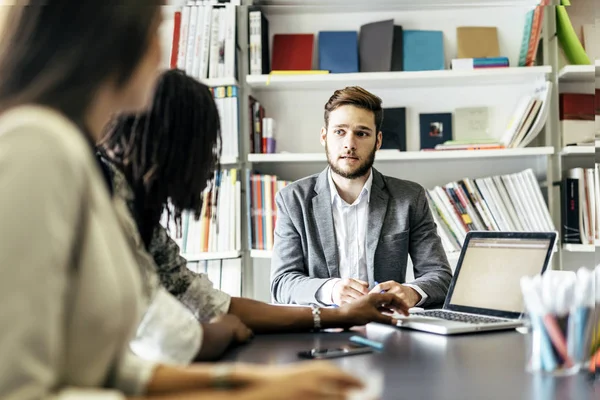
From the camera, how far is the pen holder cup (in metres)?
0.86

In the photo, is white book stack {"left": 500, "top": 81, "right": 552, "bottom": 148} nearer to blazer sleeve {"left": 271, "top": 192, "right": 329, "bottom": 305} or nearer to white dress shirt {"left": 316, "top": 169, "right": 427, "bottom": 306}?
white dress shirt {"left": 316, "top": 169, "right": 427, "bottom": 306}

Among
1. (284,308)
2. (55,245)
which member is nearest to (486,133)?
(284,308)

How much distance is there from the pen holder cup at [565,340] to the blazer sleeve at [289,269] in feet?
3.25

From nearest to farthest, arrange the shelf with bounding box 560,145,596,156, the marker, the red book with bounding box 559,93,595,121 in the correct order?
the marker, the shelf with bounding box 560,145,596,156, the red book with bounding box 559,93,595,121

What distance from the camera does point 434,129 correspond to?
2.78 metres

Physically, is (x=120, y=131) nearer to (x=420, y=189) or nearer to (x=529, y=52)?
(x=420, y=189)

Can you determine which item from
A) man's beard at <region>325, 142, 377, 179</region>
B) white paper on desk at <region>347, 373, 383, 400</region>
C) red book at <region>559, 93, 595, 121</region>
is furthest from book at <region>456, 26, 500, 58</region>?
white paper on desk at <region>347, 373, 383, 400</region>

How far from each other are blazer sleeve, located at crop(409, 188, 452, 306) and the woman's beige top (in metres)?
1.43

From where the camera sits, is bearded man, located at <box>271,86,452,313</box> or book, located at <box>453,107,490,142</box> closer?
bearded man, located at <box>271,86,452,313</box>

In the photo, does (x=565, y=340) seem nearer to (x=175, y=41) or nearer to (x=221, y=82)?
(x=221, y=82)

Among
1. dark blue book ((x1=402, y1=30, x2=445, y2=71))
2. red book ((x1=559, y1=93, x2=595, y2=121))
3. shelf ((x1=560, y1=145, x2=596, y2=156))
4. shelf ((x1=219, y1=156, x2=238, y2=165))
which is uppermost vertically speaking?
dark blue book ((x1=402, y1=30, x2=445, y2=71))

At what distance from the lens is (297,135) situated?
288 cm

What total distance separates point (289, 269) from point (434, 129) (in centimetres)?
109

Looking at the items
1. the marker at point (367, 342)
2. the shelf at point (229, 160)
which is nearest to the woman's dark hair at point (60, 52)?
the marker at point (367, 342)
